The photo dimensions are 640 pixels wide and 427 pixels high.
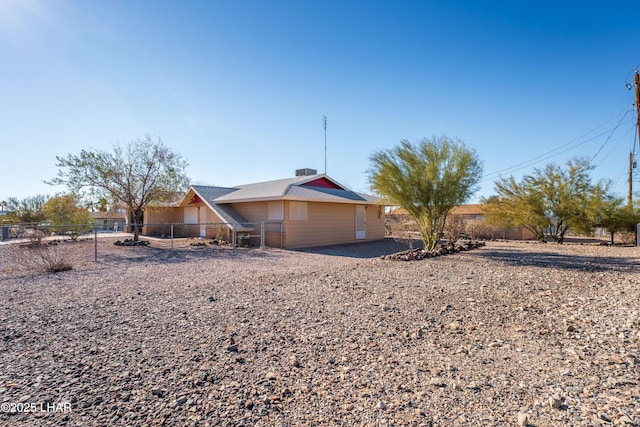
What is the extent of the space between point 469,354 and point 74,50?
11274 mm

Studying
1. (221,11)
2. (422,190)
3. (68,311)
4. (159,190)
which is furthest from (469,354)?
(159,190)

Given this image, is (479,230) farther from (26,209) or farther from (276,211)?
(26,209)

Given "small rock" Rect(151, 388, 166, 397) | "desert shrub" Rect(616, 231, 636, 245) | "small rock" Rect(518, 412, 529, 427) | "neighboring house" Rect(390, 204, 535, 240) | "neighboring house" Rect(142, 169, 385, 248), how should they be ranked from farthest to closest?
"neighboring house" Rect(390, 204, 535, 240)
"desert shrub" Rect(616, 231, 636, 245)
"neighboring house" Rect(142, 169, 385, 248)
"small rock" Rect(151, 388, 166, 397)
"small rock" Rect(518, 412, 529, 427)

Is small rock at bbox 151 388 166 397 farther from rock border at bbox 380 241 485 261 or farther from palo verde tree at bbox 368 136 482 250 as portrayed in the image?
palo verde tree at bbox 368 136 482 250

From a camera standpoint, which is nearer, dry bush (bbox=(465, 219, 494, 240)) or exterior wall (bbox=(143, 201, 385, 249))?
exterior wall (bbox=(143, 201, 385, 249))

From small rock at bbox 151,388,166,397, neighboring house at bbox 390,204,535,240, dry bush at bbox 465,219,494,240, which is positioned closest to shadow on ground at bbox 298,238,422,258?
neighboring house at bbox 390,204,535,240

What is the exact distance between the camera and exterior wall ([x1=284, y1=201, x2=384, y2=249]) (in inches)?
597

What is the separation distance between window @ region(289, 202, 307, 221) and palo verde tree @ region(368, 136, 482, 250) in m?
4.58

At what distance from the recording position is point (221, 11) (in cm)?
934

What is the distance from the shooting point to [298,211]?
15.3 metres

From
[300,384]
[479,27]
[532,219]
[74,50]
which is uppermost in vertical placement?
[479,27]

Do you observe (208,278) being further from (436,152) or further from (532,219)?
(532,219)

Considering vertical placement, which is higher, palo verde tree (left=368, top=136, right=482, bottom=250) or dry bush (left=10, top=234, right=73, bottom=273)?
palo verde tree (left=368, top=136, right=482, bottom=250)

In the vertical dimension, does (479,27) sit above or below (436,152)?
above
